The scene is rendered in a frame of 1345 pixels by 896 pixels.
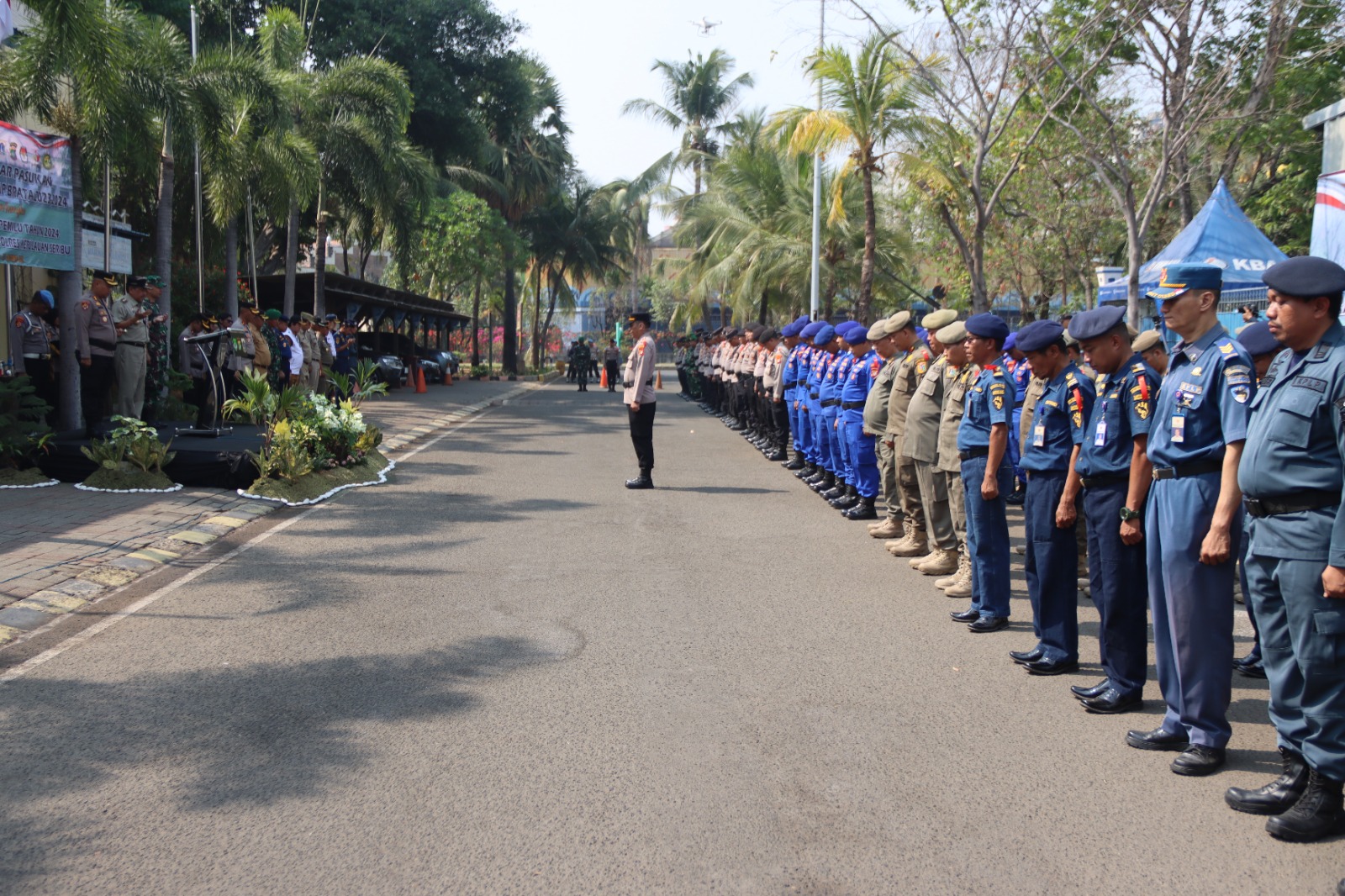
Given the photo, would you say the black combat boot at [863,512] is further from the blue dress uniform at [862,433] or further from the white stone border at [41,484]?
the white stone border at [41,484]

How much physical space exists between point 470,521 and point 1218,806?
686cm

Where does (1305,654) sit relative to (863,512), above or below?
above

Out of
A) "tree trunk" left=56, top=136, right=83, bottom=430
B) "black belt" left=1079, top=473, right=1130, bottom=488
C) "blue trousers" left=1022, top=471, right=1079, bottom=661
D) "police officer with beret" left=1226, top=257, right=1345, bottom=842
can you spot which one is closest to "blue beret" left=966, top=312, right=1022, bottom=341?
"blue trousers" left=1022, top=471, right=1079, bottom=661

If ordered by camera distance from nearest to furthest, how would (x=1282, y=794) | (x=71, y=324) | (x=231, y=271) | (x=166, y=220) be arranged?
1. (x=1282, y=794)
2. (x=71, y=324)
3. (x=166, y=220)
4. (x=231, y=271)

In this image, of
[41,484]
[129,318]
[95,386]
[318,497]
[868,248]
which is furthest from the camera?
[868,248]

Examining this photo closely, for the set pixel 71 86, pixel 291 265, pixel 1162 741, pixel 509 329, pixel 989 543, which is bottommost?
→ pixel 1162 741

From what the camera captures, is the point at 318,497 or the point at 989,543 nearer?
the point at 989,543

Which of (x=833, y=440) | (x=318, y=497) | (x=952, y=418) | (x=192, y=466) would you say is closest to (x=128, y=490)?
(x=192, y=466)

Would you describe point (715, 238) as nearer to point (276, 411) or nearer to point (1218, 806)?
point (276, 411)

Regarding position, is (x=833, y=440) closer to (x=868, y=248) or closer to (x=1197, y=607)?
(x=1197, y=607)

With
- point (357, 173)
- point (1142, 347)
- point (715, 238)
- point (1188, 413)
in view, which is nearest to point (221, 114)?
point (357, 173)

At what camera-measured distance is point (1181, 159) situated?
1722cm

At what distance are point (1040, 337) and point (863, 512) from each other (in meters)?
4.95

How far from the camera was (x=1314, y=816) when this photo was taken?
364 centimetres
